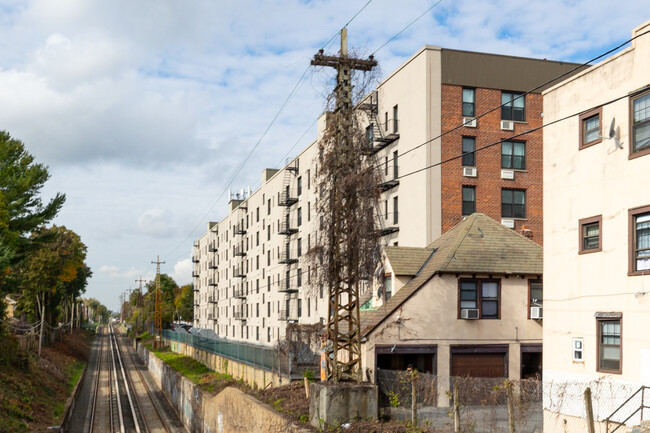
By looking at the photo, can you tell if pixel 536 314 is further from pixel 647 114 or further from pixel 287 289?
pixel 287 289

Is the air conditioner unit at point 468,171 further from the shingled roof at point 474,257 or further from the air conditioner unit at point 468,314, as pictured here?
the air conditioner unit at point 468,314

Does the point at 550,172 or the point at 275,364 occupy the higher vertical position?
the point at 550,172

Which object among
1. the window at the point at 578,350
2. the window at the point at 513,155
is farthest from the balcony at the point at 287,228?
the window at the point at 578,350

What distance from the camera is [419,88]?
38844 mm

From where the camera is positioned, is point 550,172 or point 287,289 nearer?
point 550,172

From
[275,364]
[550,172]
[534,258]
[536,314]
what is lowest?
[275,364]

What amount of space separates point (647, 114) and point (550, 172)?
14.1 ft

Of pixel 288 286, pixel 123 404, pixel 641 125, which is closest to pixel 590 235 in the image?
pixel 641 125

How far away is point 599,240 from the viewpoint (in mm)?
19188

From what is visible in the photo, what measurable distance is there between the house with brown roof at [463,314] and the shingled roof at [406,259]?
0.16 ft

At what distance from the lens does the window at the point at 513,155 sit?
3994cm

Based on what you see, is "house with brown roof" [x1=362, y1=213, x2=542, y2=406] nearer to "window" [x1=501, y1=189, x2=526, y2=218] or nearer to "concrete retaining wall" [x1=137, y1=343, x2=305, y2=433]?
"concrete retaining wall" [x1=137, y1=343, x2=305, y2=433]

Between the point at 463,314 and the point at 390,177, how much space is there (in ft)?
53.3

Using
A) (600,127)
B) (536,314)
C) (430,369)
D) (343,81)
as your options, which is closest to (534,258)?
(536,314)
